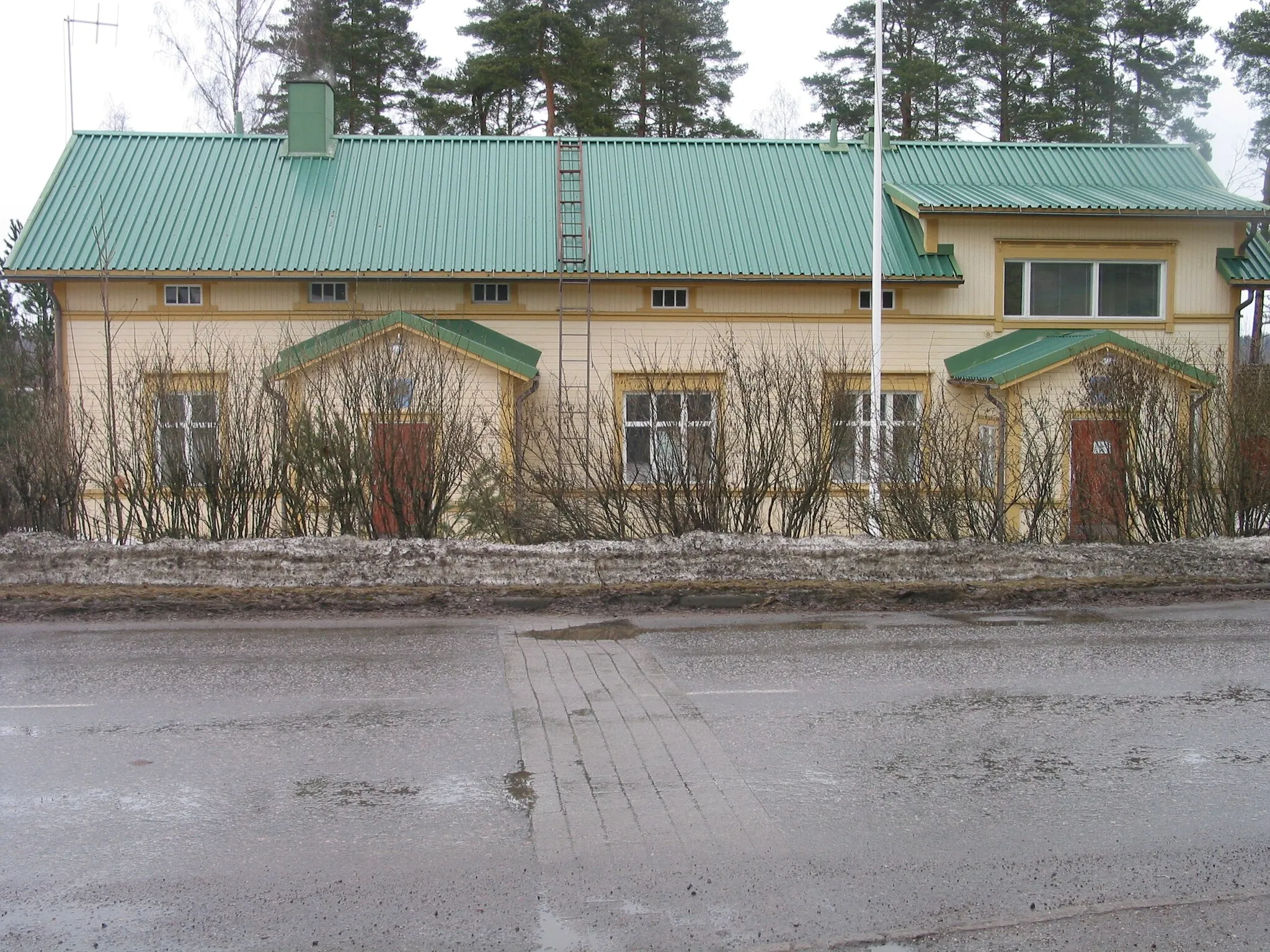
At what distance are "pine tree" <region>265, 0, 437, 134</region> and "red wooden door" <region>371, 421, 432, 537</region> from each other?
87.1 ft

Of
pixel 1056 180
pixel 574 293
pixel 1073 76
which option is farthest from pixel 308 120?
pixel 1073 76

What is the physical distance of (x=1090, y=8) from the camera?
3938 cm

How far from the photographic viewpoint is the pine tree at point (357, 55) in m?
38.0

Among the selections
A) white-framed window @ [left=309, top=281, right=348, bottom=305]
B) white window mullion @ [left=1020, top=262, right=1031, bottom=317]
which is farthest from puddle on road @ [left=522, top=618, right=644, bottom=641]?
white window mullion @ [left=1020, top=262, right=1031, bottom=317]

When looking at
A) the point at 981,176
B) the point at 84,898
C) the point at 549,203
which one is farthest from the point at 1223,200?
the point at 84,898

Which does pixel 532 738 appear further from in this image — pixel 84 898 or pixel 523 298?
pixel 523 298

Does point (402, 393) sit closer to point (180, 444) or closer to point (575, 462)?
point (575, 462)

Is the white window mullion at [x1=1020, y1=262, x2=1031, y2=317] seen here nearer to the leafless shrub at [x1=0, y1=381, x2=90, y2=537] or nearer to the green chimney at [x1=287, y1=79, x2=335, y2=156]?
the green chimney at [x1=287, y1=79, x2=335, y2=156]

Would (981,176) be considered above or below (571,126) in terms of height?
below

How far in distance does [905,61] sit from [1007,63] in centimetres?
366

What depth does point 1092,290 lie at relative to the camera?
2438 centimetres

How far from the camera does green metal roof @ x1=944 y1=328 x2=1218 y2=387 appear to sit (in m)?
20.9

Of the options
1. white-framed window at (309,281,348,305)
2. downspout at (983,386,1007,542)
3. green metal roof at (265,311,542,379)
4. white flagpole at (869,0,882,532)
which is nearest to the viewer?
downspout at (983,386,1007,542)

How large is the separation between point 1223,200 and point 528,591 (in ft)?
61.7
